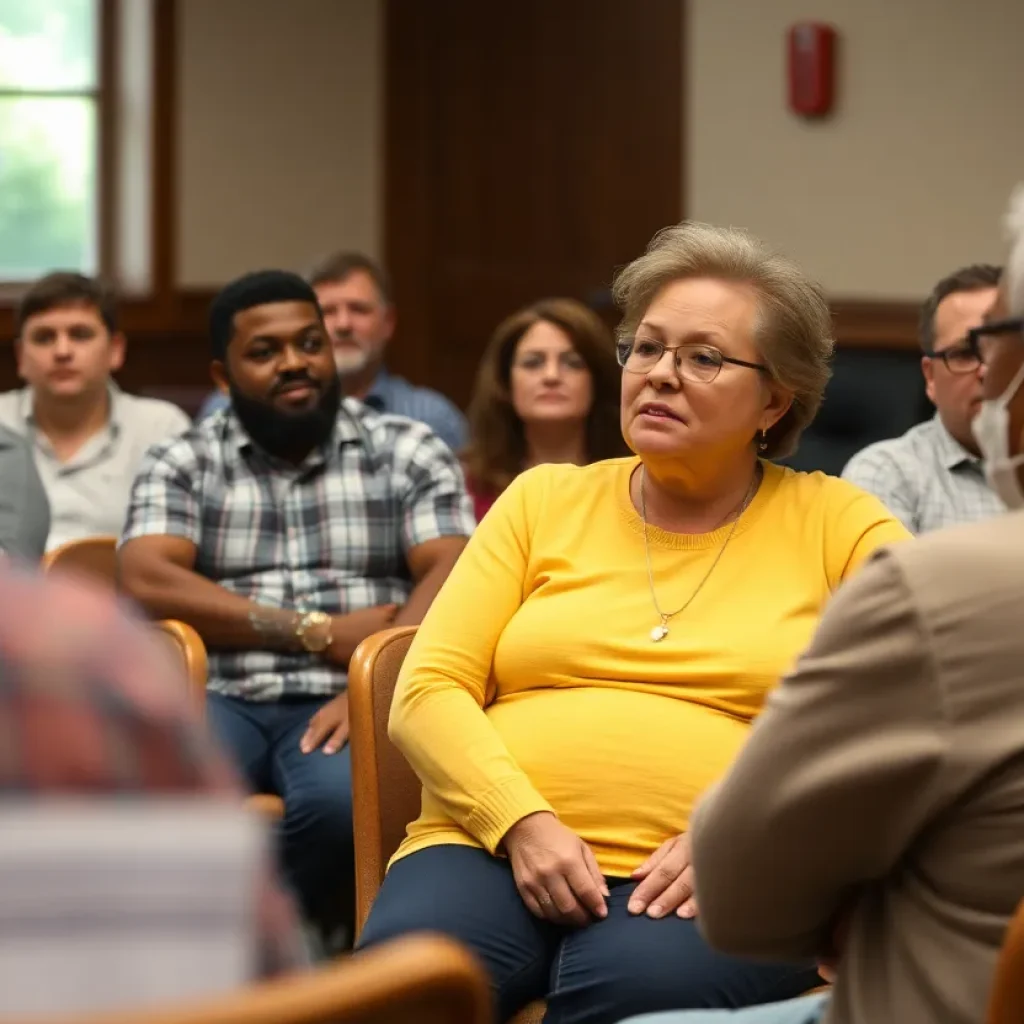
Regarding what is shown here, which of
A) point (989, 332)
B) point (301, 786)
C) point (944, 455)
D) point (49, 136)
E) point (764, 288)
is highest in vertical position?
point (49, 136)

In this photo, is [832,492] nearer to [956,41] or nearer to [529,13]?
[956,41]

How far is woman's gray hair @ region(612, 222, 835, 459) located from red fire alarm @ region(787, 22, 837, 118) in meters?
3.23

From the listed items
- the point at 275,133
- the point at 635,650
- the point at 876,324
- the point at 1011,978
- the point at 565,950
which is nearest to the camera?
the point at 1011,978

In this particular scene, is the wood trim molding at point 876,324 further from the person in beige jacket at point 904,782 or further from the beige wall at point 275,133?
the person in beige jacket at point 904,782

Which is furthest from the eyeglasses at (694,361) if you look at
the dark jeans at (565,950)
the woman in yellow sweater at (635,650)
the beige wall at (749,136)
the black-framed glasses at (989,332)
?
the beige wall at (749,136)

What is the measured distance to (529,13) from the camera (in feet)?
21.2

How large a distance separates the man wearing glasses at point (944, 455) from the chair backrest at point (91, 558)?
1433 mm

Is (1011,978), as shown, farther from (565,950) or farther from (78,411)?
(78,411)

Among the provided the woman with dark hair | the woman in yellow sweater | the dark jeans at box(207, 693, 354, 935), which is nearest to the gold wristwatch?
the dark jeans at box(207, 693, 354, 935)

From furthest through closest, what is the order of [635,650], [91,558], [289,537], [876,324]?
[876,324] < [91,558] < [289,537] < [635,650]

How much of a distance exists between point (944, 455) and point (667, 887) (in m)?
1.45

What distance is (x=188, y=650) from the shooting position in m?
2.74

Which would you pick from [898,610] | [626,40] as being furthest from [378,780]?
[626,40]

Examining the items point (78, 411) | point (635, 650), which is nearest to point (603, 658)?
point (635, 650)
